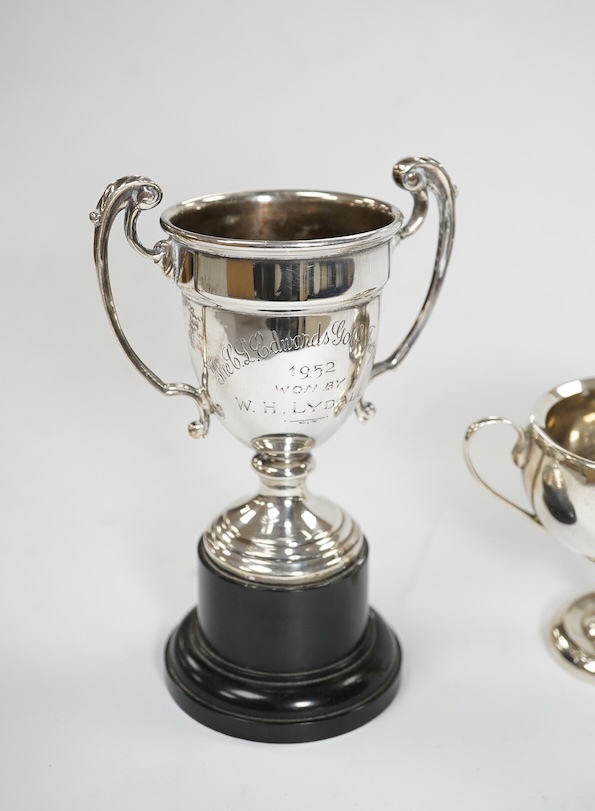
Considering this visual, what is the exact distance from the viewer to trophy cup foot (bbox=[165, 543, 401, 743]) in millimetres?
1532

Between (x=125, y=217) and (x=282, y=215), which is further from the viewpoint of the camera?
(x=282, y=215)

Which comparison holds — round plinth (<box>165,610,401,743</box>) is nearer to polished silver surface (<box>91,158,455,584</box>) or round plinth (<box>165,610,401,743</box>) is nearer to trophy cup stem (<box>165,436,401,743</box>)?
trophy cup stem (<box>165,436,401,743</box>)

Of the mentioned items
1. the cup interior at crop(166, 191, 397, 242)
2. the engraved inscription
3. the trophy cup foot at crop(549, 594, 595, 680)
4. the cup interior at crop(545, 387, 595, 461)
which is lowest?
the trophy cup foot at crop(549, 594, 595, 680)

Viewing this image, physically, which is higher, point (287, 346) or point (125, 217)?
point (125, 217)

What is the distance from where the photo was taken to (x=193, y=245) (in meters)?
1.39

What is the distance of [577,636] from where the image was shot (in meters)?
1.72

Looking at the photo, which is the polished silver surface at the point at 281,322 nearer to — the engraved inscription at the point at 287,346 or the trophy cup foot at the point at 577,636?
the engraved inscription at the point at 287,346

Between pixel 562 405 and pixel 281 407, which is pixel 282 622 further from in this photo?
pixel 562 405

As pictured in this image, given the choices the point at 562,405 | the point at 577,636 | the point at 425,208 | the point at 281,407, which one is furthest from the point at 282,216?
the point at 577,636

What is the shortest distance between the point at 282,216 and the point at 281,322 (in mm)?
306

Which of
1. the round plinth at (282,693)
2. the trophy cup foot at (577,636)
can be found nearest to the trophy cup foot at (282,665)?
the round plinth at (282,693)

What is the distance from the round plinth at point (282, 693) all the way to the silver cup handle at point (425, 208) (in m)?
0.42

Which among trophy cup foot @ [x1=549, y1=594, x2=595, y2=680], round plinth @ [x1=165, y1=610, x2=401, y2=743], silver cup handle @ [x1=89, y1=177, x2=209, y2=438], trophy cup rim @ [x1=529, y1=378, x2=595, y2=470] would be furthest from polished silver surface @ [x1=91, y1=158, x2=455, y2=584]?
trophy cup foot @ [x1=549, y1=594, x2=595, y2=680]

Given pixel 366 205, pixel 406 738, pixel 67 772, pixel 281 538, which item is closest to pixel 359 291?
pixel 366 205
